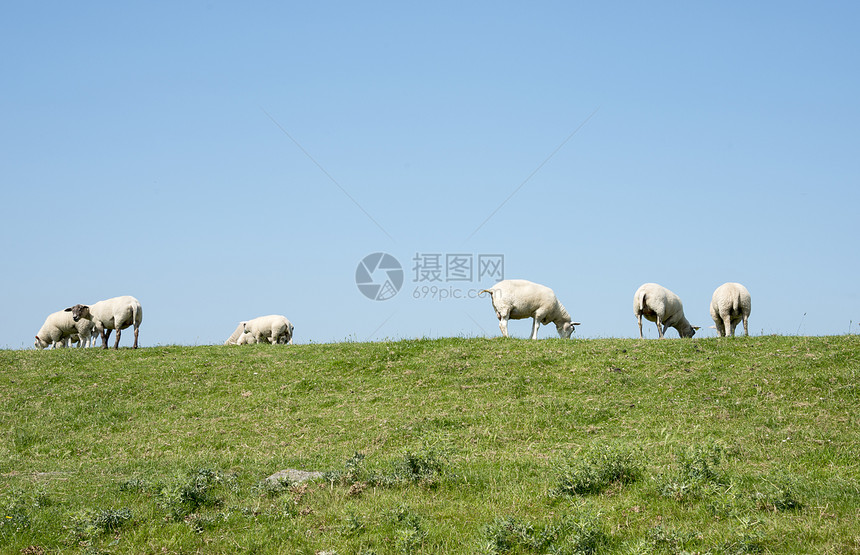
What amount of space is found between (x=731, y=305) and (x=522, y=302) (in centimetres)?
790

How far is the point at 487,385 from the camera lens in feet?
62.7

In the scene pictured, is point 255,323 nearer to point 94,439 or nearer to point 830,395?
point 94,439

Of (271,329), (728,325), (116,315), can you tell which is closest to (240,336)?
(271,329)

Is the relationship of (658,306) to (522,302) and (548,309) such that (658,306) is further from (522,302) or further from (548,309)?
(522,302)

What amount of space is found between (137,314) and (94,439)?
39.8 feet

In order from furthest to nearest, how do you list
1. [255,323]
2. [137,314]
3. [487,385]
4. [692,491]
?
[255,323], [137,314], [487,385], [692,491]

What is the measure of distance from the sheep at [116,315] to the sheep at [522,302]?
1376 cm

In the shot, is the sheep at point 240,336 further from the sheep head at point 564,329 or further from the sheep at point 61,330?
the sheep head at point 564,329

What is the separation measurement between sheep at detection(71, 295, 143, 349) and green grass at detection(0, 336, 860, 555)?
2906mm

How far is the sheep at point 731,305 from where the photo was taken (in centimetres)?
2711

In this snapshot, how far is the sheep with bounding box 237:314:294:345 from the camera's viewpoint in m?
35.8

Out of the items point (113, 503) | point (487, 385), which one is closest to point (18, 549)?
point (113, 503)

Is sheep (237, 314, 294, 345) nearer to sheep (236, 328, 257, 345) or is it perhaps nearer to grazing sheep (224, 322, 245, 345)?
sheep (236, 328, 257, 345)

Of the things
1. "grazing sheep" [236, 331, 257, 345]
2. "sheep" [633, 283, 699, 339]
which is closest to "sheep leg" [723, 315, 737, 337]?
"sheep" [633, 283, 699, 339]
